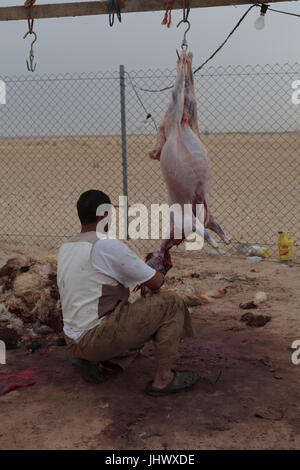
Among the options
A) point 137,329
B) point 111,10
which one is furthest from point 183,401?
point 111,10

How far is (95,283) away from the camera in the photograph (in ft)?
10.3

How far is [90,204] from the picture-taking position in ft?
10.3

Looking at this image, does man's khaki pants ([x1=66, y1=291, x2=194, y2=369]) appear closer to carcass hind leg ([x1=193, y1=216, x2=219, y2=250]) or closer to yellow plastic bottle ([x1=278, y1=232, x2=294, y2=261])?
carcass hind leg ([x1=193, y1=216, x2=219, y2=250])

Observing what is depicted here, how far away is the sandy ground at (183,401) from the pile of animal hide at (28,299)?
0.66 ft

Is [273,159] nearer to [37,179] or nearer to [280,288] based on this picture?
[37,179]

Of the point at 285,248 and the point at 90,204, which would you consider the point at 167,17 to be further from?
the point at 285,248

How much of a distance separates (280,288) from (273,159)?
45.0 feet

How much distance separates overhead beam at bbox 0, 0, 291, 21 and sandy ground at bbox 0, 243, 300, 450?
2.68m

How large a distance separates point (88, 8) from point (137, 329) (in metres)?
2.44

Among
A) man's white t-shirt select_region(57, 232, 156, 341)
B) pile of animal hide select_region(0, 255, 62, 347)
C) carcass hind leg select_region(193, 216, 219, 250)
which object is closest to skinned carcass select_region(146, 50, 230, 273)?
carcass hind leg select_region(193, 216, 219, 250)

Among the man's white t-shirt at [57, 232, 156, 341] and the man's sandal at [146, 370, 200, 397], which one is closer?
the man's white t-shirt at [57, 232, 156, 341]

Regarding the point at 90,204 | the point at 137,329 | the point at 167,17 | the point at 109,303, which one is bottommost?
the point at 137,329

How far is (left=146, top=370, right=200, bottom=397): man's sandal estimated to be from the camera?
3.34 meters

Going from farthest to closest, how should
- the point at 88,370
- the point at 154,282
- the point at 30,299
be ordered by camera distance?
the point at 30,299
the point at 88,370
the point at 154,282
